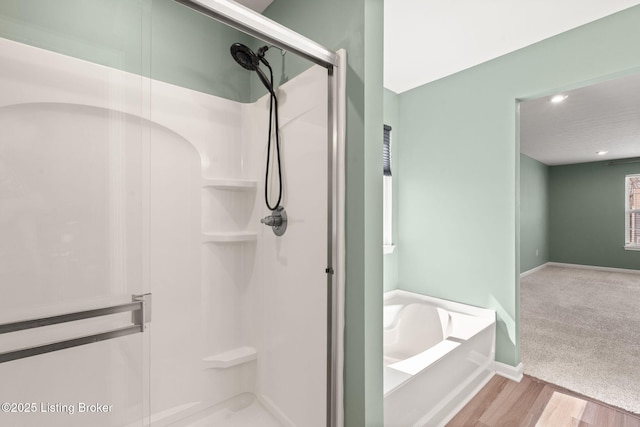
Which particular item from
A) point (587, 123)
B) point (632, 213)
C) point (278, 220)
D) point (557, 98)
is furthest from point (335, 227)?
point (632, 213)

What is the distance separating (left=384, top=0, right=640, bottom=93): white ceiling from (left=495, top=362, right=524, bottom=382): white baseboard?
7.93 ft

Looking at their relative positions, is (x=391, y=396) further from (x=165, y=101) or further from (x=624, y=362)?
(x=624, y=362)

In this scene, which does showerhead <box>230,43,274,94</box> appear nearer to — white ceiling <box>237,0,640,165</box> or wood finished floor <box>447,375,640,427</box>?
white ceiling <box>237,0,640,165</box>

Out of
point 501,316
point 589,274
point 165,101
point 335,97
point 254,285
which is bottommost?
point 589,274

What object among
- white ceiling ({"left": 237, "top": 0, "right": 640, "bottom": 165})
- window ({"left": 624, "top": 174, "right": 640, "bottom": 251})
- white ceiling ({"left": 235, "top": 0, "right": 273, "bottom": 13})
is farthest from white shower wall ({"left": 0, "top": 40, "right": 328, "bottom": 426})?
window ({"left": 624, "top": 174, "right": 640, "bottom": 251})

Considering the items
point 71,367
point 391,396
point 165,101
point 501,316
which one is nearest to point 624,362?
point 501,316

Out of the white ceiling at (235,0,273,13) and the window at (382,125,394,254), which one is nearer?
the white ceiling at (235,0,273,13)

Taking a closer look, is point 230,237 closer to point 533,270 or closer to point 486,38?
point 486,38

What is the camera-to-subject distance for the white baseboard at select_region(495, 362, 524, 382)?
2293 mm

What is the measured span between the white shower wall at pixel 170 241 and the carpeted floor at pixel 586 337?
6.81ft

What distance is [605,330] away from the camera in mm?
3236

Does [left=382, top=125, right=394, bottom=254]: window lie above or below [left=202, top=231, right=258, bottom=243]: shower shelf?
above

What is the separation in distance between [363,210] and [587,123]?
436cm

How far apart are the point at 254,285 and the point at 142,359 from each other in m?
0.78
